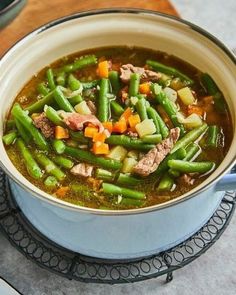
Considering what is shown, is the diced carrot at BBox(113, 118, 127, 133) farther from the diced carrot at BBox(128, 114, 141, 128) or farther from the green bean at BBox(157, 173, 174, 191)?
the green bean at BBox(157, 173, 174, 191)

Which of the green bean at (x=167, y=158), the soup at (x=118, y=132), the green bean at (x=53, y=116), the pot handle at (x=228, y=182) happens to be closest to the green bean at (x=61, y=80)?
the soup at (x=118, y=132)

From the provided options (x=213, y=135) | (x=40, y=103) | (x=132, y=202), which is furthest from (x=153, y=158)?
(x=40, y=103)

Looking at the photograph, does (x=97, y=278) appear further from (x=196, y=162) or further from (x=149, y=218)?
(x=196, y=162)

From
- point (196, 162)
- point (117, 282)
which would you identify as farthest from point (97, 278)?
point (196, 162)

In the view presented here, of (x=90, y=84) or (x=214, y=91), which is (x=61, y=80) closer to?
(x=90, y=84)

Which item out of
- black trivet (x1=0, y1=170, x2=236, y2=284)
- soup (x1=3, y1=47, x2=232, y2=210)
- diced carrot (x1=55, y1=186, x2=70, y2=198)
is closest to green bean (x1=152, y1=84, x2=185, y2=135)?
soup (x1=3, y1=47, x2=232, y2=210)

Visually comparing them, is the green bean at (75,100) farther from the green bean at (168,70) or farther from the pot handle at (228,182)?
the pot handle at (228,182)
